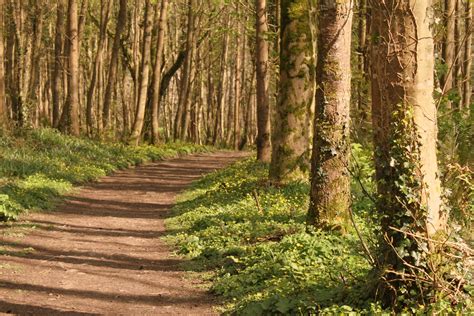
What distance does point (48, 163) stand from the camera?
2088cm

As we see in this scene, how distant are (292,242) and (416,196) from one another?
11.9 feet

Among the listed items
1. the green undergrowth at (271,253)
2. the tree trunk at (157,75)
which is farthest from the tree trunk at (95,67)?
the green undergrowth at (271,253)

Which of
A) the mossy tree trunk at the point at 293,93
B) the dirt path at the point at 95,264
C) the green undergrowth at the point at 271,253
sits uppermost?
the mossy tree trunk at the point at 293,93

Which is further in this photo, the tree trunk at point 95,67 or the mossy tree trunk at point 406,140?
the tree trunk at point 95,67

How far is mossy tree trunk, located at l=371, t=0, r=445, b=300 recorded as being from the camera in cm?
667

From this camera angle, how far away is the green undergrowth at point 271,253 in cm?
759

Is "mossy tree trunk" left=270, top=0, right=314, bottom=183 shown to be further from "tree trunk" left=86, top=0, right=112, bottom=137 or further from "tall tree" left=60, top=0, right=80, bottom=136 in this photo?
"tree trunk" left=86, top=0, right=112, bottom=137

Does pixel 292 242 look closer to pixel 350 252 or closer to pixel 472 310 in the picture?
pixel 350 252

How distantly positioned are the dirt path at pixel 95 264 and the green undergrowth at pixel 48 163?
1.74ft

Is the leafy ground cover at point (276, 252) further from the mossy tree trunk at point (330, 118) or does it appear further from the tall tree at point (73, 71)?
the tall tree at point (73, 71)

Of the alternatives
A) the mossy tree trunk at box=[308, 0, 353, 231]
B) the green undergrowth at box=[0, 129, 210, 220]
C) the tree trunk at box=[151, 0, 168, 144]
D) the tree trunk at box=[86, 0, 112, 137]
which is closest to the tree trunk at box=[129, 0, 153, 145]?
the green undergrowth at box=[0, 129, 210, 220]

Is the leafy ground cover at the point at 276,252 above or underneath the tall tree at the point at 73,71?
underneath

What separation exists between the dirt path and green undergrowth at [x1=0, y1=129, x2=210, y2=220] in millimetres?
529

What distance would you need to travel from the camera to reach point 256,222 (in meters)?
12.6
